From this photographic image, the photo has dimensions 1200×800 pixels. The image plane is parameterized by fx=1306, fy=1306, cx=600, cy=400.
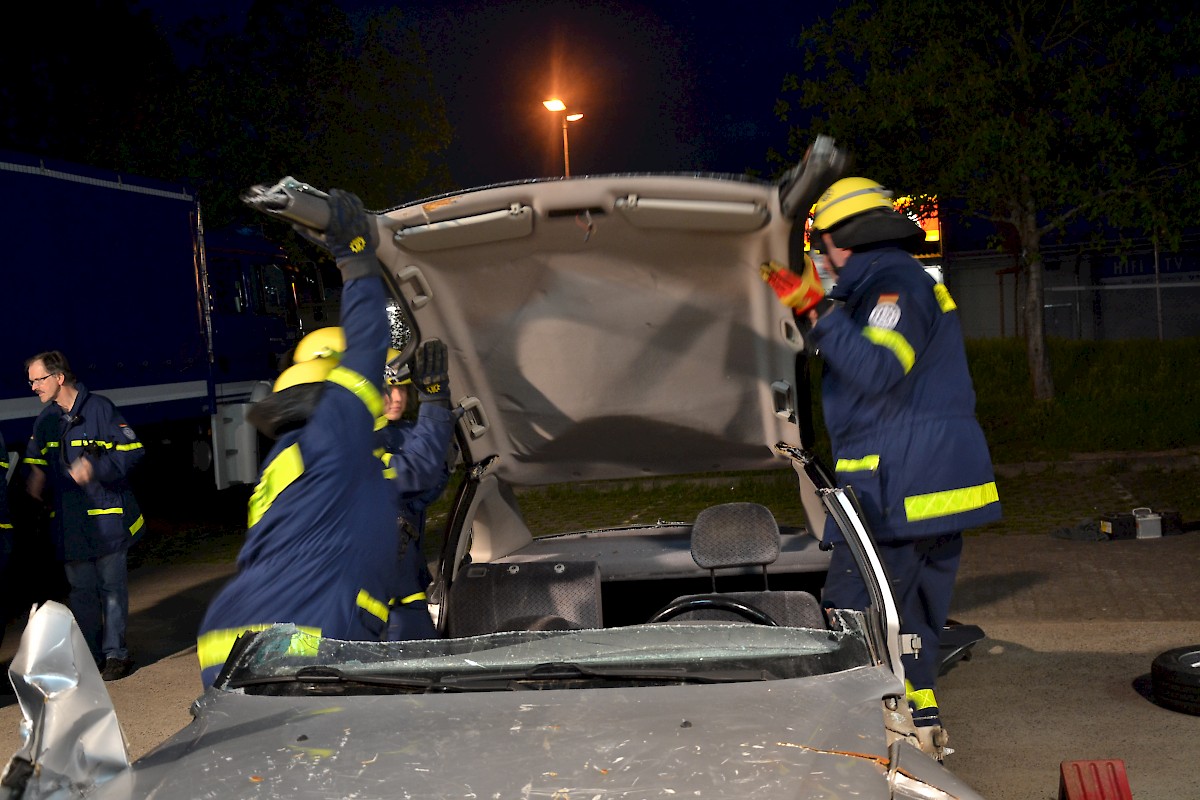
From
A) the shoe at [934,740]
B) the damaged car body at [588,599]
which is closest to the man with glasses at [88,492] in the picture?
the damaged car body at [588,599]

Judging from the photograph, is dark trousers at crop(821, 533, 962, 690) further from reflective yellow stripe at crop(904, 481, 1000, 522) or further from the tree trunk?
the tree trunk

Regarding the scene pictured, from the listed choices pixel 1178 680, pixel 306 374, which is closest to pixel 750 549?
pixel 306 374

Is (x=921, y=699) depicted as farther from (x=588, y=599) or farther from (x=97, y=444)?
(x=97, y=444)

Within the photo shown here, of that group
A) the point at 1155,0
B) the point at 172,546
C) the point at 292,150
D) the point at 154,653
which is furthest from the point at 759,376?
the point at 292,150

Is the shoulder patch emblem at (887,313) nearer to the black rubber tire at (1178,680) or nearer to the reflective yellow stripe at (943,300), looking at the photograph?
the reflective yellow stripe at (943,300)

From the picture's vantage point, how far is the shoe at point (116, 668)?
7.57m

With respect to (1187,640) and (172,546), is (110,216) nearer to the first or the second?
(172,546)

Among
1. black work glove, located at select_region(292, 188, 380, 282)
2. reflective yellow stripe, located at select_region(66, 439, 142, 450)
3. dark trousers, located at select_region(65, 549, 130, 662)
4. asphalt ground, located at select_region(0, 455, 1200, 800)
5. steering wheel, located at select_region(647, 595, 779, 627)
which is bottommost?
asphalt ground, located at select_region(0, 455, 1200, 800)

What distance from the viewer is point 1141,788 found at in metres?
4.80

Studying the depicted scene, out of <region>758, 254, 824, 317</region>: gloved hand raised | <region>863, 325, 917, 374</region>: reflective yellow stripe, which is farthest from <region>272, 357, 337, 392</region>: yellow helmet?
<region>863, 325, 917, 374</region>: reflective yellow stripe

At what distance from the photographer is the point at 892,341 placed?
399 cm

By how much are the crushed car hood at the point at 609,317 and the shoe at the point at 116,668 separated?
3670 mm

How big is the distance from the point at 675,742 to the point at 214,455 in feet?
44.9

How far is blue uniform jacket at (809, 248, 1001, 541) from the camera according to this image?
158 inches
